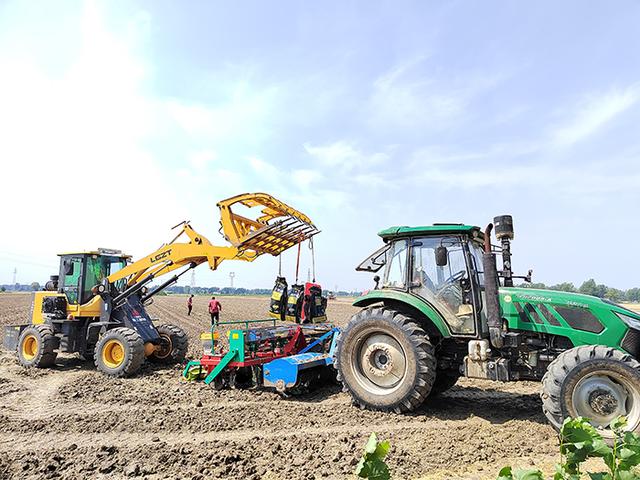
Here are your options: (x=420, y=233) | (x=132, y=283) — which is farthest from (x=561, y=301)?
(x=132, y=283)

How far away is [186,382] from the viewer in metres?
8.17

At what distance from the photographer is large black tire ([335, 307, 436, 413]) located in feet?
18.9

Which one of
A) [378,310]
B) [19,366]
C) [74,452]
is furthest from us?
[19,366]

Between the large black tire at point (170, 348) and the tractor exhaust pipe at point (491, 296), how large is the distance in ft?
23.2

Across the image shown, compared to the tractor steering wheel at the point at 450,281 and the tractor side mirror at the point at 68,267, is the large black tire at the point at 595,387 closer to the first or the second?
the tractor steering wheel at the point at 450,281

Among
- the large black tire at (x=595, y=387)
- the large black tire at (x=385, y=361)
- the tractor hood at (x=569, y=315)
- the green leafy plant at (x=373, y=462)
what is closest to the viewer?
the green leafy plant at (x=373, y=462)

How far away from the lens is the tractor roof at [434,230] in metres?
6.13

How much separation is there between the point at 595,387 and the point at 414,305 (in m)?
2.14

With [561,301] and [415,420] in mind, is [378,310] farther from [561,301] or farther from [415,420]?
[561,301]

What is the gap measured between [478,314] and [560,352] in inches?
39.7

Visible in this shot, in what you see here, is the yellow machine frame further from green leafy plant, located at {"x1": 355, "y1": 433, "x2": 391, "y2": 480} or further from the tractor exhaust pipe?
green leafy plant, located at {"x1": 355, "y1": 433, "x2": 391, "y2": 480}

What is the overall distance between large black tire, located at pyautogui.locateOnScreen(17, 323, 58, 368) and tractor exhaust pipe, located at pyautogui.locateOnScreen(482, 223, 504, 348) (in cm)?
891

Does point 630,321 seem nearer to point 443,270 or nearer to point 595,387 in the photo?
point 595,387

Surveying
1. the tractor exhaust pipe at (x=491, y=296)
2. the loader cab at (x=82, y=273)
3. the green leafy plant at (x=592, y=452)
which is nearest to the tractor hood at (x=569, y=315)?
the tractor exhaust pipe at (x=491, y=296)
